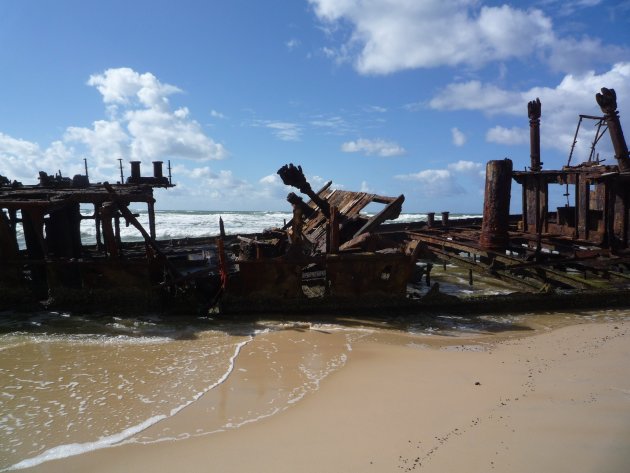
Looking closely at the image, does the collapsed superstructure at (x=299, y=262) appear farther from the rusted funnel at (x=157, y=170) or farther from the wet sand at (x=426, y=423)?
the wet sand at (x=426, y=423)

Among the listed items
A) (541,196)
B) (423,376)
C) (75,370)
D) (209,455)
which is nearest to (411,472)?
(209,455)

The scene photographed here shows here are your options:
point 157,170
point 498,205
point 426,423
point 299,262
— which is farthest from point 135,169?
point 426,423

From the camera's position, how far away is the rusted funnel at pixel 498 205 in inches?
428

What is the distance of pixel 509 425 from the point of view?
4059mm

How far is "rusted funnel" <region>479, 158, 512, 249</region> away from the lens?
35.7 feet

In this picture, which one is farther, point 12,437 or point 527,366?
point 527,366

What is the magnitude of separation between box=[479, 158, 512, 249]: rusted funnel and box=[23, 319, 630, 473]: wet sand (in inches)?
199

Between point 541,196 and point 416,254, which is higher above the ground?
point 541,196

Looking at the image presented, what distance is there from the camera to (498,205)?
10.9 metres

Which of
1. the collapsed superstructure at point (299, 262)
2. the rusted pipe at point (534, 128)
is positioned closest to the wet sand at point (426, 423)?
the collapsed superstructure at point (299, 262)

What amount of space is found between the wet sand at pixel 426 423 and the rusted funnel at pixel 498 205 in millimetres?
5055

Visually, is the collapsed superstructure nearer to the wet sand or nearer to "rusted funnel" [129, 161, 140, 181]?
"rusted funnel" [129, 161, 140, 181]

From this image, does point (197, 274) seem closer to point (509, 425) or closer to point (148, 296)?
point (148, 296)

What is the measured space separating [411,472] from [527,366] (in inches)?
121
